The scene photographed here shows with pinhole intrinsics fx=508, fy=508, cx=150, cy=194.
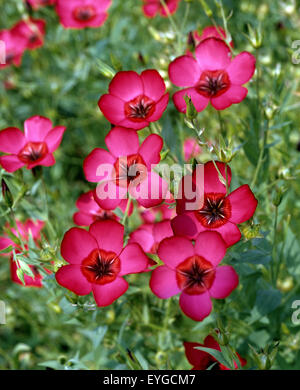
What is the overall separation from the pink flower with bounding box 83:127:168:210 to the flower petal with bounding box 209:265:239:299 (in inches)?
6.9

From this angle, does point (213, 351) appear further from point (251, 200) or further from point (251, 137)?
point (251, 137)

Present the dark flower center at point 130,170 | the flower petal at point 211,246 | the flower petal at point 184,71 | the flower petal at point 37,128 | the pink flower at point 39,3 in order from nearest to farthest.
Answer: the flower petal at point 211,246, the dark flower center at point 130,170, the flower petal at point 184,71, the flower petal at point 37,128, the pink flower at point 39,3

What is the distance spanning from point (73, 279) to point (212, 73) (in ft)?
→ 1.82

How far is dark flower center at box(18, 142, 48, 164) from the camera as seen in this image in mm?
1172

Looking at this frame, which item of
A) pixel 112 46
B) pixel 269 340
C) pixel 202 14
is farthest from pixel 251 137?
pixel 202 14

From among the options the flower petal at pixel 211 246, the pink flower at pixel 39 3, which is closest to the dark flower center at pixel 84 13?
the pink flower at pixel 39 3

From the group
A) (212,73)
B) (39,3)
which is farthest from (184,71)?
(39,3)

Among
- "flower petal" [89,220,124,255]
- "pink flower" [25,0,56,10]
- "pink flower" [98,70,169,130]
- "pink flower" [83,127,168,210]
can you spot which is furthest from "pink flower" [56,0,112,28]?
"flower petal" [89,220,124,255]

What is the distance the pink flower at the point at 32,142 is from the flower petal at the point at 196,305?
437 mm

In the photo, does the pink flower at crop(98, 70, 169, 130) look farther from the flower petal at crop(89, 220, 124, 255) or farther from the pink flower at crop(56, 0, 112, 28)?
the pink flower at crop(56, 0, 112, 28)

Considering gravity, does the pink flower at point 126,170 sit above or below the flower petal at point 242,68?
below

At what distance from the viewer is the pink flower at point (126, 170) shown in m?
0.96

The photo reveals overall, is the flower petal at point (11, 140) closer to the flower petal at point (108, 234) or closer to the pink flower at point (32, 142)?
the pink flower at point (32, 142)

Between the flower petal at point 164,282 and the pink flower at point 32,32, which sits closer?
the flower petal at point 164,282
